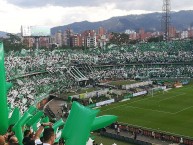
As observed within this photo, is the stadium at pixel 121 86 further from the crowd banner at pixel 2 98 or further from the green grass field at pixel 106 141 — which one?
the crowd banner at pixel 2 98

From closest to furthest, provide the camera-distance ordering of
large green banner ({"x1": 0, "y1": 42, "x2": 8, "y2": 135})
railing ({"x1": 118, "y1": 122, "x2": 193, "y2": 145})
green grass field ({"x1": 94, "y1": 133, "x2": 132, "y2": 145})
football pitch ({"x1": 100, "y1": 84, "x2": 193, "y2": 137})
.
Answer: large green banner ({"x1": 0, "y1": 42, "x2": 8, "y2": 135})
railing ({"x1": 118, "y1": 122, "x2": 193, "y2": 145})
green grass field ({"x1": 94, "y1": 133, "x2": 132, "y2": 145})
football pitch ({"x1": 100, "y1": 84, "x2": 193, "y2": 137})

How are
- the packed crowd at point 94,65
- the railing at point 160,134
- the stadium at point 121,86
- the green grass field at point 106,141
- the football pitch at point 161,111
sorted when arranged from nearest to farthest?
the railing at point 160,134, the green grass field at point 106,141, the stadium at point 121,86, the football pitch at point 161,111, the packed crowd at point 94,65

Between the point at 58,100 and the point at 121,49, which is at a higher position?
the point at 121,49

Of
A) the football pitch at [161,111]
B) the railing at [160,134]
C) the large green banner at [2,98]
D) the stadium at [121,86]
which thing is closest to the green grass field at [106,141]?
the stadium at [121,86]

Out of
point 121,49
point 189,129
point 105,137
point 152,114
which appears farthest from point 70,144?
point 121,49

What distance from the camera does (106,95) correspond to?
56656 mm

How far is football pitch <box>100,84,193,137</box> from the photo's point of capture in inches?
1481

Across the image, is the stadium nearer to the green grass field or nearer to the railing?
the railing

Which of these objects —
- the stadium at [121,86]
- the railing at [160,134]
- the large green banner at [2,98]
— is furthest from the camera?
the stadium at [121,86]

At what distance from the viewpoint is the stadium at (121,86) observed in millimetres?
37000

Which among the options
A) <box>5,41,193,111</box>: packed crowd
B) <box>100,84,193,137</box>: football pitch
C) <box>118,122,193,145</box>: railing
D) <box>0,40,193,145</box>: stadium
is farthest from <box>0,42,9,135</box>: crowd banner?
<box>5,41,193,111</box>: packed crowd

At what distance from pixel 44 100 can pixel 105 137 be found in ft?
67.5

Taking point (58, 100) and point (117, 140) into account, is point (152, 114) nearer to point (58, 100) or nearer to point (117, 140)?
point (117, 140)

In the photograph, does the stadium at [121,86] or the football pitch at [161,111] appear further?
the football pitch at [161,111]
